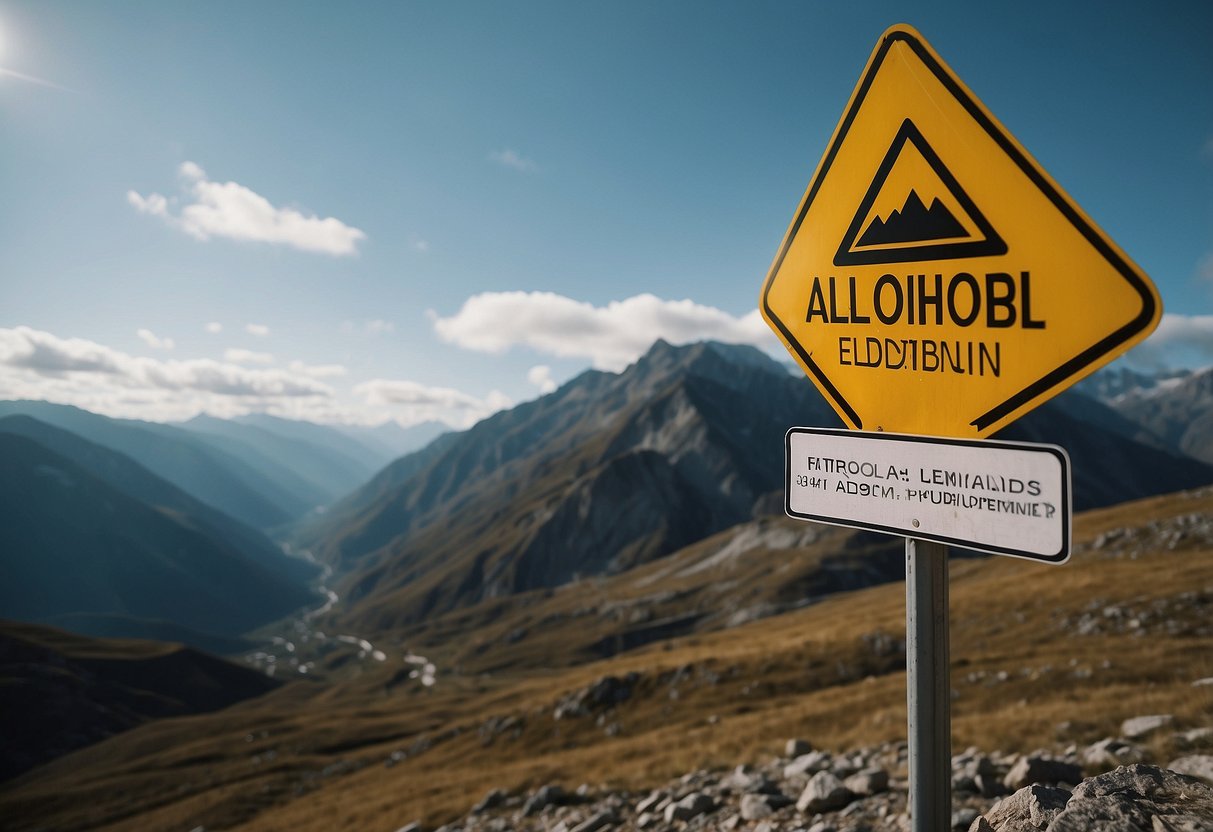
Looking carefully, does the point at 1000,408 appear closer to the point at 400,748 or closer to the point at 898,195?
the point at 898,195

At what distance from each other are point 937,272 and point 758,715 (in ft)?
71.6

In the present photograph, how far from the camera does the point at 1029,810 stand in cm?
395

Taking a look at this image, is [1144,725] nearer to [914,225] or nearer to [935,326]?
[935,326]

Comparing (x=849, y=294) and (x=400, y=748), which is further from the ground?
(x=849, y=294)

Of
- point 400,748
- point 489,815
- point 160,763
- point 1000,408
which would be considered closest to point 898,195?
point 1000,408

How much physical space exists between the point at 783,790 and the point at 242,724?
9569 cm

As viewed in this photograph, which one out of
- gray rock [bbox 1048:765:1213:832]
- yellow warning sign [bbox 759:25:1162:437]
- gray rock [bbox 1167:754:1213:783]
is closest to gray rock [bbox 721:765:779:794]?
gray rock [bbox 1167:754:1213:783]

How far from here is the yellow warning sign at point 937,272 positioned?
2283 millimetres

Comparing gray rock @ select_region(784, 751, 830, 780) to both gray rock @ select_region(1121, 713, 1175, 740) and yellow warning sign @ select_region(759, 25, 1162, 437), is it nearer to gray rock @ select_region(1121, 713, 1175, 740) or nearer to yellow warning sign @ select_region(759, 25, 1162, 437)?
gray rock @ select_region(1121, 713, 1175, 740)

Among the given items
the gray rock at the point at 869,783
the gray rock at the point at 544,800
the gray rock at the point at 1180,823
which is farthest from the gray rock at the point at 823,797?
the gray rock at the point at 544,800

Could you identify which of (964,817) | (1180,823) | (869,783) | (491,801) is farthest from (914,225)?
(491,801)

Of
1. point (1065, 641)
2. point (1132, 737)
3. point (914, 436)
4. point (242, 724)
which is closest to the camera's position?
point (914, 436)

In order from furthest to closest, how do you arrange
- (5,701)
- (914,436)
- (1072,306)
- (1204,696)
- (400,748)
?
(5,701) < (400,748) < (1204,696) < (914,436) < (1072,306)

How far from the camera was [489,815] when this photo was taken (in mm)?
14359
